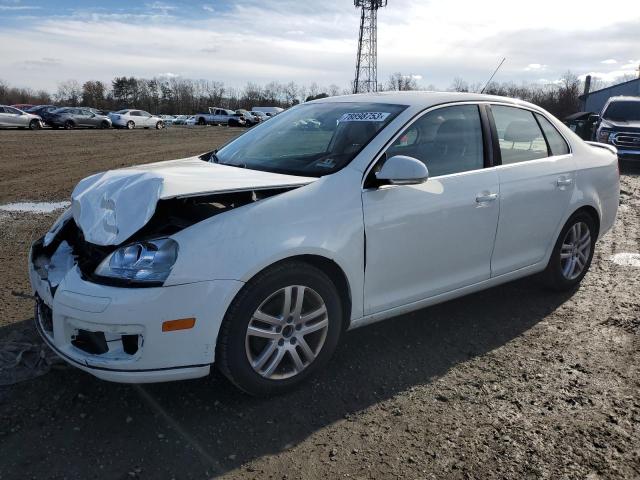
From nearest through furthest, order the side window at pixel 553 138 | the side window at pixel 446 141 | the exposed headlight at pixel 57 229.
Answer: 1. the exposed headlight at pixel 57 229
2. the side window at pixel 446 141
3. the side window at pixel 553 138

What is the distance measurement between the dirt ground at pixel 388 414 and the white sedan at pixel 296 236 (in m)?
0.31

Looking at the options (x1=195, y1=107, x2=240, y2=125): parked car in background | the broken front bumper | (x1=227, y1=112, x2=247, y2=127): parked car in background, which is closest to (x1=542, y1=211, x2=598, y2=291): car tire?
the broken front bumper

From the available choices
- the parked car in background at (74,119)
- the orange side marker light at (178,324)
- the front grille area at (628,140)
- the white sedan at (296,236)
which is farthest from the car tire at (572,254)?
the parked car in background at (74,119)

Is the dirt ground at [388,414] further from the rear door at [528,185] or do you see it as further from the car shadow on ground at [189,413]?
the rear door at [528,185]

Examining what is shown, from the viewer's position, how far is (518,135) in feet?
13.8

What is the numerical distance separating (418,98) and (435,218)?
0.93 meters

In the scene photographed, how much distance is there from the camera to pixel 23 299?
427cm

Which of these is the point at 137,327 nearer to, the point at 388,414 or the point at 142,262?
the point at 142,262

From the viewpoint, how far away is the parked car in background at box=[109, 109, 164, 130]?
39031mm

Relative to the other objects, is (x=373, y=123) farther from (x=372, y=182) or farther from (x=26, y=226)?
(x=26, y=226)

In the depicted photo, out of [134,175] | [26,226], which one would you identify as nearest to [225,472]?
[134,175]

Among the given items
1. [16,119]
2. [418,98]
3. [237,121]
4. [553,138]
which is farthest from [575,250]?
[237,121]

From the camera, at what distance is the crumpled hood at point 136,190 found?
2.74 metres

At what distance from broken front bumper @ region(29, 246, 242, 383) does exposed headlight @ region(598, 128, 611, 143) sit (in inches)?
549
